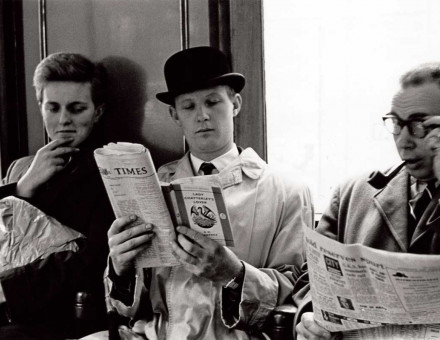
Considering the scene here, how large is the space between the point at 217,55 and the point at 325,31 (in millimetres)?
541

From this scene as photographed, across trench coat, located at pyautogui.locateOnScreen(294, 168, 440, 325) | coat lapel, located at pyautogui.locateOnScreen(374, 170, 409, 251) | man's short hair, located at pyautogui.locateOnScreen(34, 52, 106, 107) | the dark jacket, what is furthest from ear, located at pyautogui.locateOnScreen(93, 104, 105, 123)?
coat lapel, located at pyautogui.locateOnScreen(374, 170, 409, 251)

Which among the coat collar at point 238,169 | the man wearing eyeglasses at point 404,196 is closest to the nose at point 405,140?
the man wearing eyeglasses at point 404,196

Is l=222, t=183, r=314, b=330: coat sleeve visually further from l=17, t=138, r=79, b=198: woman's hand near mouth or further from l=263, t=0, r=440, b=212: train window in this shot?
l=17, t=138, r=79, b=198: woman's hand near mouth

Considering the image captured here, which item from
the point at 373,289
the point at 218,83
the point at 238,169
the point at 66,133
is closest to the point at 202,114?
the point at 218,83

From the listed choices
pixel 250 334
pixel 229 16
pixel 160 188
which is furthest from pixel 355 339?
pixel 229 16

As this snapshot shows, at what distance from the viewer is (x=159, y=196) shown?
2018 mm

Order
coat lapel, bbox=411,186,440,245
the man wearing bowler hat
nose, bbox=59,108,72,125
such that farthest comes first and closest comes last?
nose, bbox=59,108,72,125
the man wearing bowler hat
coat lapel, bbox=411,186,440,245

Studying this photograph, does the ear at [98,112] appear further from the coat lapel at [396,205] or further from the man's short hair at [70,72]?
the coat lapel at [396,205]

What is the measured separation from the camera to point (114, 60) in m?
3.16

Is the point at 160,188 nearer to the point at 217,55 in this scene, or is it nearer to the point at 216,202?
the point at 216,202

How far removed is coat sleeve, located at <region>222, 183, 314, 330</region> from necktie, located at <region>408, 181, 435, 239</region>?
0.35 m

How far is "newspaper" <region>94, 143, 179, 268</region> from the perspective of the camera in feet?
6.52

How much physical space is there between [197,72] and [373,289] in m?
1.17

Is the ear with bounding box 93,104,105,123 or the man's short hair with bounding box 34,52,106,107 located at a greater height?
the man's short hair with bounding box 34,52,106,107
